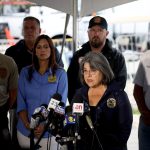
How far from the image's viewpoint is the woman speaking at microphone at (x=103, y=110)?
2135 mm

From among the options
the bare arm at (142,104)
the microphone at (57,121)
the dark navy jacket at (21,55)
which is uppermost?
the dark navy jacket at (21,55)

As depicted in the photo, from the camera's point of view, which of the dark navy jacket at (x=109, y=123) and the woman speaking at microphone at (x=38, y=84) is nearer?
the dark navy jacket at (x=109, y=123)

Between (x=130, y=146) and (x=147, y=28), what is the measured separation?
979 centimetres

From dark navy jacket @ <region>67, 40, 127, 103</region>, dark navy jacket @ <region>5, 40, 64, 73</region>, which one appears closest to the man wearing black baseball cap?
dark navy jacket @ <region>67, 40, 127, 103</region>

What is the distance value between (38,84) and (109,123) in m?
0.95

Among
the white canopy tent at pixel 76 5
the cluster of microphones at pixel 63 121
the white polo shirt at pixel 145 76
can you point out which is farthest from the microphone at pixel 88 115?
the white canopy tent at pixel 76 5

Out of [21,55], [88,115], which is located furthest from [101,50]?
[88,115]

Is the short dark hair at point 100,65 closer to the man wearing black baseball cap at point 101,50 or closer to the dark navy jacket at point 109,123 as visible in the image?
the dark navy jacket at point 109,123

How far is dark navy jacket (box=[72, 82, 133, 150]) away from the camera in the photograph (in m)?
2.13

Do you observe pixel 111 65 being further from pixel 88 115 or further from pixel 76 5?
pixel 88 115

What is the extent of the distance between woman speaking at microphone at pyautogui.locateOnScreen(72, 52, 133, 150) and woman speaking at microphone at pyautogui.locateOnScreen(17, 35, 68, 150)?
2.28 ft

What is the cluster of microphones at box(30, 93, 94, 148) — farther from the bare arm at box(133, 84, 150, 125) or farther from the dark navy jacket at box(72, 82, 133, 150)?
the bare arm at box(133, 84, 150, 125)

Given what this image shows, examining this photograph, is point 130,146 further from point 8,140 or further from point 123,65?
point 8,140

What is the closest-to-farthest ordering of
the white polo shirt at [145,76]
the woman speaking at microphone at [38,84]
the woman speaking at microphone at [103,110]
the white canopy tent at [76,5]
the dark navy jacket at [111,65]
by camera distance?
1. the woman speaking at microphone at [103,110]
2. the white polo shirt at [145,76]
3. the woman speaking at microphone at [38,84]
4. the dark navy jacket at [111,65]
5. the white canopy tent at [76,5]
